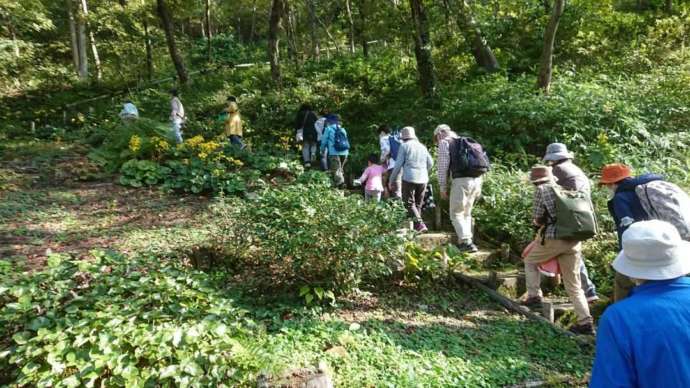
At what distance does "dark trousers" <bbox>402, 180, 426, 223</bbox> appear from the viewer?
714cm

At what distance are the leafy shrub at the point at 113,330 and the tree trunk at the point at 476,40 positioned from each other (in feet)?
35.5

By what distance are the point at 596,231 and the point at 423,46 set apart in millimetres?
8823

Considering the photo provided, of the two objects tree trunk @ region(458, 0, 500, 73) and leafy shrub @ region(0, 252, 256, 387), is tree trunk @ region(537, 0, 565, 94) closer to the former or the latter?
tree trunk @ region(458, 0, 500, 73)

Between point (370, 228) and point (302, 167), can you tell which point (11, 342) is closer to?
point (370, 228)

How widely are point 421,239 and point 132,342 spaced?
433cm

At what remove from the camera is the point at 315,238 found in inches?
192

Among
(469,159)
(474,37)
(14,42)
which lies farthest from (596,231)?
(14,42)

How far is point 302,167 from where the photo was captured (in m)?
10.2

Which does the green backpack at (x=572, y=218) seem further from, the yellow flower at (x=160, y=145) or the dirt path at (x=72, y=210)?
the yellow flower at (x=160, y=145)

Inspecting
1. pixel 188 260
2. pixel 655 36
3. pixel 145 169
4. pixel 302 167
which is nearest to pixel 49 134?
pixel 145 169

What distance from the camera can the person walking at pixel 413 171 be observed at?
6984mm

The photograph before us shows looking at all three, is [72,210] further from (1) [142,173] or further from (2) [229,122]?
(2) [229,122]

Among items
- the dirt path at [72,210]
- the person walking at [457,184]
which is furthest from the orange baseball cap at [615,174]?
the dirt path at [72,210]

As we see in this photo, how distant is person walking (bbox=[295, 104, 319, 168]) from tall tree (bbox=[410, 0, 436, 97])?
3.92m
